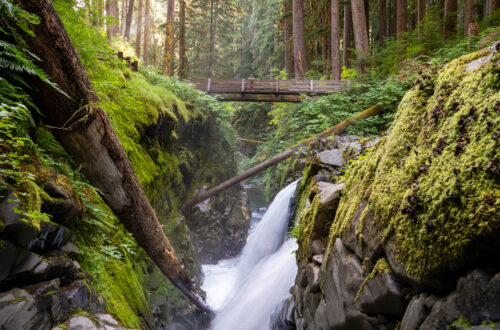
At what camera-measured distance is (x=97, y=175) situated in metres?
3.60

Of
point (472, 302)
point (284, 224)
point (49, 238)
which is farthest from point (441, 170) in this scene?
point (284, 224)

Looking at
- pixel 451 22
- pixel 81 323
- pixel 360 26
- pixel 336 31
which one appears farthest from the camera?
pixel 336 31

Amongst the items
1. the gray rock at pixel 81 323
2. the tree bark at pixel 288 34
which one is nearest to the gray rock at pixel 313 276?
the gray rock at pixel 81 323

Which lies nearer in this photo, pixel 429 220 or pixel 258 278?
pixel 429 220

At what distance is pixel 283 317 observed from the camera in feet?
15.3

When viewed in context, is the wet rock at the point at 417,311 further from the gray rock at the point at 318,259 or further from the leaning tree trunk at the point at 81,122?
the leaning tree trunk at the point at 81,122

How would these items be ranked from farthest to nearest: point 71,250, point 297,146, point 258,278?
point 297,146, point 258,278, point 71,250

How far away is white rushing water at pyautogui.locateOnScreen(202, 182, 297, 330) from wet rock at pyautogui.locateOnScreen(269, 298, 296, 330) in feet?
0.53

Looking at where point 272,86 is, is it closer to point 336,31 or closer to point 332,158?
point 336,31

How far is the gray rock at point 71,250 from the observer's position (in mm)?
2682

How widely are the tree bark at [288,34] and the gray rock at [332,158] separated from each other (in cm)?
1499

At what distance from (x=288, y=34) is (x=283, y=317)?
71.6ft

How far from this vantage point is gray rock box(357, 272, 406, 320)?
1988 millimetres

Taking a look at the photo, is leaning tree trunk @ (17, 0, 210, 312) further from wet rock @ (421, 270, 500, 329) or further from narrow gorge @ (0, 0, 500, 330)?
wet rock @ (421, 270, 500, 329)
